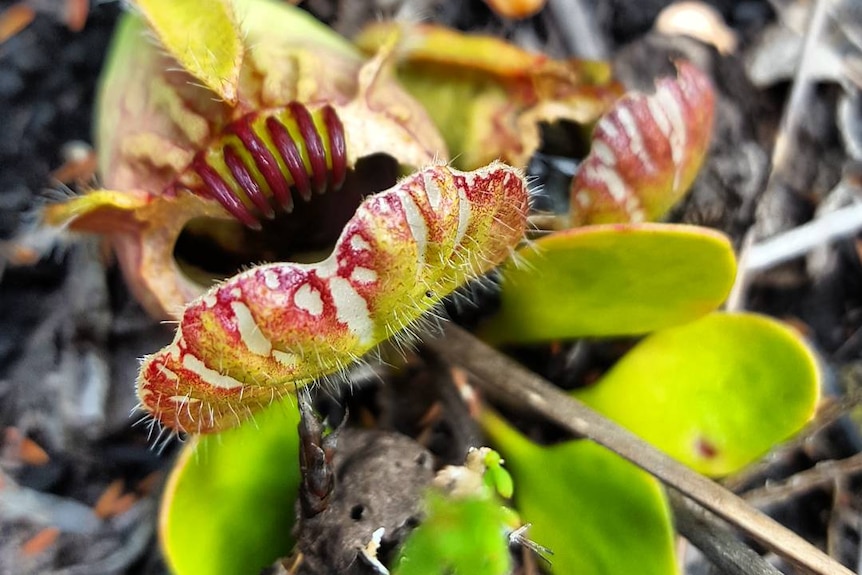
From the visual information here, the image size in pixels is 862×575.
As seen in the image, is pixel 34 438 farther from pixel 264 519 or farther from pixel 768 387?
pixel 768 387

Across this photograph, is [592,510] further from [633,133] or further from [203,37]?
[203,37]

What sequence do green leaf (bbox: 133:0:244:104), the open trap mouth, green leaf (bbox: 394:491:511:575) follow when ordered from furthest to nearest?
the open trap mouth
green leaf (bbox: 133:0:244:104)
green leaf (bbox: 394:491:511:575)

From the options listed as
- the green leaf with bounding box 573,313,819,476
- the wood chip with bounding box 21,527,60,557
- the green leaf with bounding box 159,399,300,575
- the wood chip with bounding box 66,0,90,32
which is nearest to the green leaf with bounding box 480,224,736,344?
the green leaf with bounding box 573,313,819,476

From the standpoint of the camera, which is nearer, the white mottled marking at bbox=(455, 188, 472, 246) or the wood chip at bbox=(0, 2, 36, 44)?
the white mottled marking at bbox=(455, 188, 472, 246)

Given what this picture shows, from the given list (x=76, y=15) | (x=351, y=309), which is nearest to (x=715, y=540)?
(x=351, y=309)

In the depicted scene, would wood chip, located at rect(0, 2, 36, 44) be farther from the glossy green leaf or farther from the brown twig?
the brown twig

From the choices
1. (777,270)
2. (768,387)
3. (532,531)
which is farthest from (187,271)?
(777,270)
